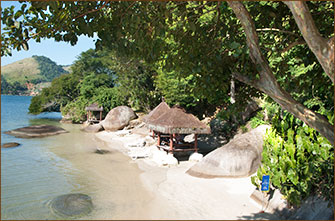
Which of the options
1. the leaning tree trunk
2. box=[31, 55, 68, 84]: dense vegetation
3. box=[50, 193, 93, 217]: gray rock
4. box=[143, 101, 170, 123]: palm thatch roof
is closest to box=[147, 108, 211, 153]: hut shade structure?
box=[143, 101, 170, 123]: palm thatch roof

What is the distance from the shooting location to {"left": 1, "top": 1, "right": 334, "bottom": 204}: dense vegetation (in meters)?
3.54

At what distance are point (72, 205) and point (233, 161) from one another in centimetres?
634

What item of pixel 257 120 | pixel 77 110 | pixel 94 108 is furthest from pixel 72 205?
pixel 77 110

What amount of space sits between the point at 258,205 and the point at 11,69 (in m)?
136

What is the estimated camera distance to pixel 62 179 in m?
11.6

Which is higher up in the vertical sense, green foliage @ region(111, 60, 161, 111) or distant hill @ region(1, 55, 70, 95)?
distant hill @ region(1, 55, 70, 95)

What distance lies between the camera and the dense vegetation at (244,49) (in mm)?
3543

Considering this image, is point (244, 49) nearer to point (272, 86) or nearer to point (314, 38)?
point (272, 86)

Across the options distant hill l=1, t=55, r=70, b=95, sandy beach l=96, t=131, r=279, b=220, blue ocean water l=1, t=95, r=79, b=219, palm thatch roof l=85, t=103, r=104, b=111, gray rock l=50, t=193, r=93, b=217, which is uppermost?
distant hill l=1, t=55, r=70, b=95

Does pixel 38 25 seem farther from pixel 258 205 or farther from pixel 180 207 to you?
pixel 258 205

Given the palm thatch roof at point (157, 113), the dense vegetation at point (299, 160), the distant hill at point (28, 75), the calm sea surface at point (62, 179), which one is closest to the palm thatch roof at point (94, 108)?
the calm sea surface at point (62, 179)

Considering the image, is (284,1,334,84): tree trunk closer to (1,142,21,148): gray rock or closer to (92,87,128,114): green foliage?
(1,142,21,148): gray rock

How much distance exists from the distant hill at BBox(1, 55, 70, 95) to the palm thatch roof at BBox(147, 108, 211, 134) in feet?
270

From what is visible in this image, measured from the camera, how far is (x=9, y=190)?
1016 cm
